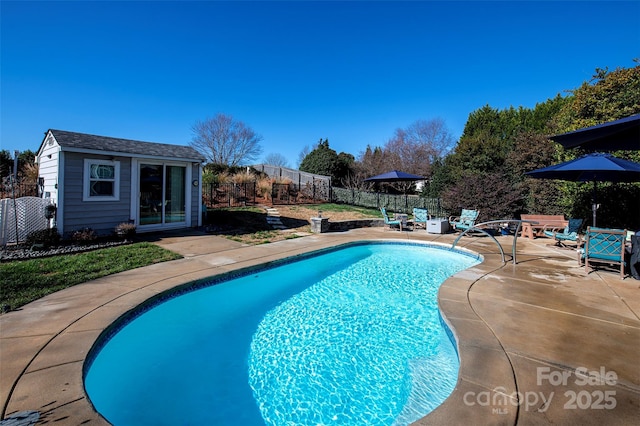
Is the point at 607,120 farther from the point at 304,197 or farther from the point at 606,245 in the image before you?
the point at 304,197

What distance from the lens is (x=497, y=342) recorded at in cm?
304

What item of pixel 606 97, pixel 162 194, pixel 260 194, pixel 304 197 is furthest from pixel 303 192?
pixel 606 97

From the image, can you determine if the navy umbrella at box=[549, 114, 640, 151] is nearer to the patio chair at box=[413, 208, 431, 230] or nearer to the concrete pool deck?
the concrete pool deck

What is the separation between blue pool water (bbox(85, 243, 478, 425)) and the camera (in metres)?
2.67

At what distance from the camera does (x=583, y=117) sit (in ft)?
35.3

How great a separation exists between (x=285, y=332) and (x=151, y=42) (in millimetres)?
12527

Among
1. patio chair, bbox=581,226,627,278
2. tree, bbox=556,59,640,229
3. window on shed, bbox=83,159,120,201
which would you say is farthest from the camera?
tree, bbox=556,59,640,229

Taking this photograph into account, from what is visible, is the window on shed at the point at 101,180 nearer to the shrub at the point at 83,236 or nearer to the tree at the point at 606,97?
the shrub at the point at 83,236

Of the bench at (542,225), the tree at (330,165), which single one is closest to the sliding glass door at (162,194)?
the bench at (542,225)

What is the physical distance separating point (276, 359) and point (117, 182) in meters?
8.11

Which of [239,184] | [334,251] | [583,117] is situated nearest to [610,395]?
[334,251]

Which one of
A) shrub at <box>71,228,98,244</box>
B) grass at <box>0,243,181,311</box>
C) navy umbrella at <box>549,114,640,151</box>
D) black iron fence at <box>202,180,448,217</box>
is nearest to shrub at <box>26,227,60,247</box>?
shrub at <box>71,228,98,244</box>

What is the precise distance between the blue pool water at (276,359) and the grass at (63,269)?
1.70 m

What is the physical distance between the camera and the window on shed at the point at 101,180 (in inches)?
322
